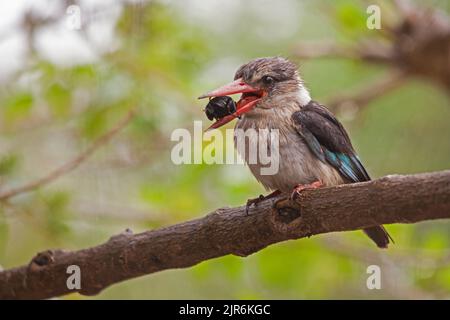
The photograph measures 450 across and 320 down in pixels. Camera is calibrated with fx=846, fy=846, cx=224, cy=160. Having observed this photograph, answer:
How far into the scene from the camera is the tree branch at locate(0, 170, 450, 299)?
2986 millimetres

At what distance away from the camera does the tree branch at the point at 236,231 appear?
118 inches

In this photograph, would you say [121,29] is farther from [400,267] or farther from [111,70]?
[400,267]

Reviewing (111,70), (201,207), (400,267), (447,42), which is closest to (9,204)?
(111,70)

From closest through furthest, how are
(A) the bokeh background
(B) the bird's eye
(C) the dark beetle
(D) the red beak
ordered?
(C) the dark beetle
(D) the red beak
(B) the bird's eye
(A) the bokeh background

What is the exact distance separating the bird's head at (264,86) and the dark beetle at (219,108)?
135 millimetres

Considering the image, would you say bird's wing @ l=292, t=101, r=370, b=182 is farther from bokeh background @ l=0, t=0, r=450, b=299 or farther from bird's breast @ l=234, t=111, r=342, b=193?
bokeh background @ l=0, t=0, r=450, b=299

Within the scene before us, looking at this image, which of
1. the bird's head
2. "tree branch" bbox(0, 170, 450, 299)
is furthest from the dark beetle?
"tree branch" bbox(0, 170, 450, 299)

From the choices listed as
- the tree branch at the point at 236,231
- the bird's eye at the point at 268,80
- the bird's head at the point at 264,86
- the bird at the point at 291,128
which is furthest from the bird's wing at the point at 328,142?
the tree branch at the point at 236,231

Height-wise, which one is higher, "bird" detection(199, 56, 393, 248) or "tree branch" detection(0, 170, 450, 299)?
"bird" detection(199, 56, 393, 248)

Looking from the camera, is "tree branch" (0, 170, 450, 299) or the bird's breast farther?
the bird's breast

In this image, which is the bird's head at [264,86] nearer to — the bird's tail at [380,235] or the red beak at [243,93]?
the red beak at [243,93]

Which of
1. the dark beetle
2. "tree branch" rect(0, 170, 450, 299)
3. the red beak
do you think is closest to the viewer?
"tree branch" rect(0, 170, 450, 299)

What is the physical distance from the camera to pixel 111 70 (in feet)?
18.0

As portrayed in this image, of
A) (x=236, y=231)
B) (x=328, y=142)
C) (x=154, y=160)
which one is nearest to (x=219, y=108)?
(x=328, y=142)
